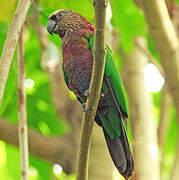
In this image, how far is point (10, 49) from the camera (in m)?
1.85

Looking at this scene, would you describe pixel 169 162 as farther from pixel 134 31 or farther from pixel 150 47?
pixel 134 31

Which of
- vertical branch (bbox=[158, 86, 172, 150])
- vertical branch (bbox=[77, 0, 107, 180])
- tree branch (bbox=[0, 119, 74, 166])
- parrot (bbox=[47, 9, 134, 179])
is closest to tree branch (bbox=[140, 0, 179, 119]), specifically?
parrot (bbox=[47, 9, 134, 179])

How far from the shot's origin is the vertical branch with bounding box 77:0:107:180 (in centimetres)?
165

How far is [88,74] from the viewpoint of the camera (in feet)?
9.59

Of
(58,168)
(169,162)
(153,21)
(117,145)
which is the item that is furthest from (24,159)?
(169,162)

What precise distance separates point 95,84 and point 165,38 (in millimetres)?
1241

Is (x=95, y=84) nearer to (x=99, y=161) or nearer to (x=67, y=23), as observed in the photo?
(x=99, y=161)

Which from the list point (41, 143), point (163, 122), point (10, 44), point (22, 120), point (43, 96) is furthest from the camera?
point (43, 96)

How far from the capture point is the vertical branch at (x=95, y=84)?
1.65 meters

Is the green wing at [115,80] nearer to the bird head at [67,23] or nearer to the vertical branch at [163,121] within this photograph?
the bird head at [67,23]

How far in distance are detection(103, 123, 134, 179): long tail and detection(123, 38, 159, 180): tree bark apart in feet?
1.75

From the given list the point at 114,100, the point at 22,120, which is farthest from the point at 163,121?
the point at 22,120

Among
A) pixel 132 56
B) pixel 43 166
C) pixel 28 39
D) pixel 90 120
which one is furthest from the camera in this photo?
pixel 28 39

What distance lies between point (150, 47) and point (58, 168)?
1.91m
